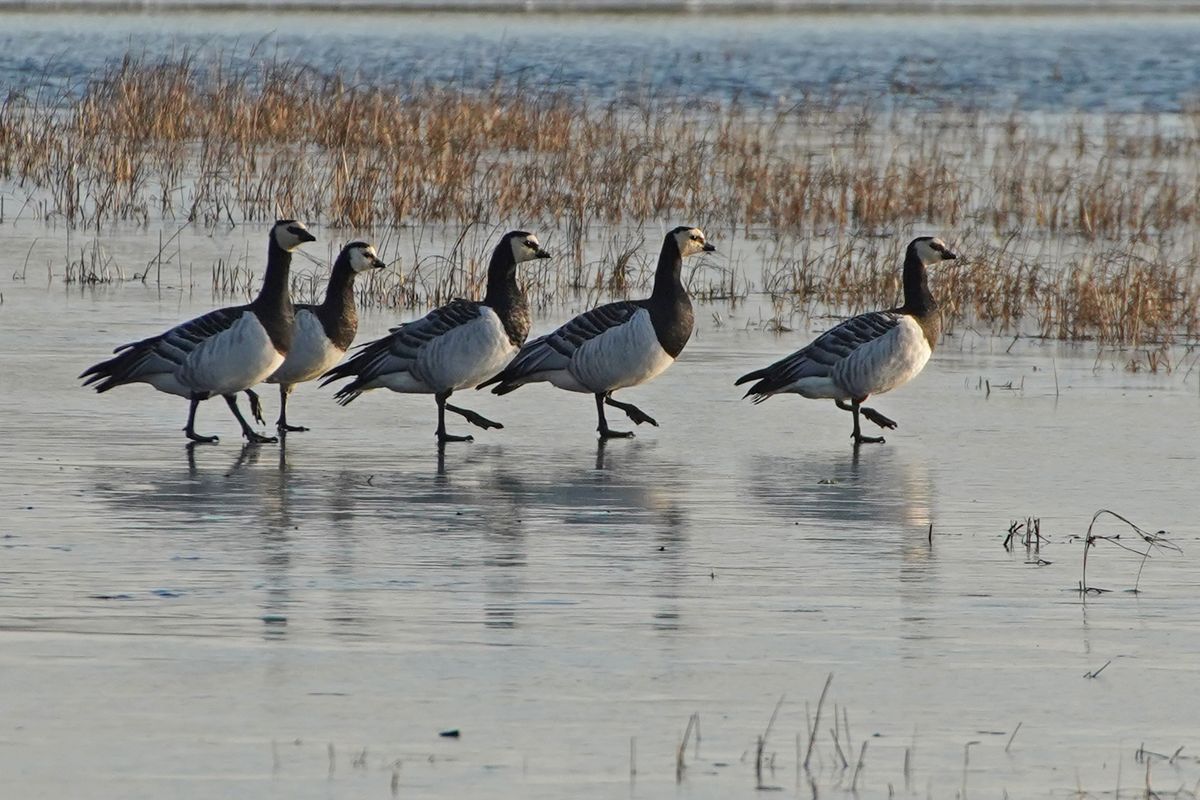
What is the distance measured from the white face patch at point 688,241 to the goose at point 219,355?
2.61 metres

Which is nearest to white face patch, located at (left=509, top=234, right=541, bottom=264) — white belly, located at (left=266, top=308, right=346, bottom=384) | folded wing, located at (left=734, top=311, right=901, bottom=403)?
white belly, located at (left=266, top=308, right=346, bottom=384)

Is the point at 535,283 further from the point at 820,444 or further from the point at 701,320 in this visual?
the point at 820,444

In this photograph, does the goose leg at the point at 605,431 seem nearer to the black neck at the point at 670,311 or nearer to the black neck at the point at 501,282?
the black neck at the point at 670,311

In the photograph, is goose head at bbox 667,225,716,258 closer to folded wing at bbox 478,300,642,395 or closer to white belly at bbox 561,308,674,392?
folded wing at bbox 478,300,642,395

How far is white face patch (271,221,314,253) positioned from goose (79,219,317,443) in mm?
357

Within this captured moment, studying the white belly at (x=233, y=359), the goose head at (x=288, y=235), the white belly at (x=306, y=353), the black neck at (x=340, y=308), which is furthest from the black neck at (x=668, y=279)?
the white belly at (x=233, y=359)

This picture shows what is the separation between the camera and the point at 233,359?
1150 cm

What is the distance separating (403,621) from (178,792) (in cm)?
202

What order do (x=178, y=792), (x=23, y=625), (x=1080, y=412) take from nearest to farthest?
1. (x=178, y=792)
2. (x=23, y=625)
3. (x=1080, y=412)

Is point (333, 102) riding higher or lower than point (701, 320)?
higher

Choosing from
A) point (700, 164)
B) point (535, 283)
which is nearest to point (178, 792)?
point (535, 283)

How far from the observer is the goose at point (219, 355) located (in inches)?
454

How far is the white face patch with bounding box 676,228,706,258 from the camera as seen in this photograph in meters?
13.2

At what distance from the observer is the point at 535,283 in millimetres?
18031
